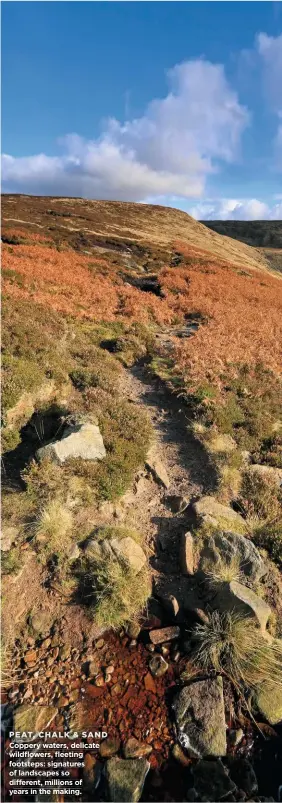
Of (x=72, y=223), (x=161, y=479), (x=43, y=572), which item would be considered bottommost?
(x=43, y=572)

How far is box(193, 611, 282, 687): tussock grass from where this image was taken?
16.7ft

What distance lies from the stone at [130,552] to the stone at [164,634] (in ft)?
2.86

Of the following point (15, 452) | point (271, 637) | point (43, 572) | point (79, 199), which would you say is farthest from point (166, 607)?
point (79, 199)

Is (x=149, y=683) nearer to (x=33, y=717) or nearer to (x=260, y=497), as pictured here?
(x=33, y=717)

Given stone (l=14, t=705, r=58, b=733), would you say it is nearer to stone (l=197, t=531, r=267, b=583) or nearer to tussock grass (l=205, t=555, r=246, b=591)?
tussock grass (l=205, t=555, r=246, b=591)

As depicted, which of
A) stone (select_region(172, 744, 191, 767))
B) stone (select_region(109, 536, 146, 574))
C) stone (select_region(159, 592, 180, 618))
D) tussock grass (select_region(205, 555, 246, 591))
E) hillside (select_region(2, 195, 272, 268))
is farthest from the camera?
hillside (select_region(2, 195, 272, 268))

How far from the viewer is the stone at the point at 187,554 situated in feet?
20.8

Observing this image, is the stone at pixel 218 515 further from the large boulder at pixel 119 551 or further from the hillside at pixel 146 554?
the large boulder at pixel 119 551

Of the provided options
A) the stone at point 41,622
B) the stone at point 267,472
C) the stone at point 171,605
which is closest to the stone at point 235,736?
the stone at point 171,605

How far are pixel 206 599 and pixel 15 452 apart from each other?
4.79 metres

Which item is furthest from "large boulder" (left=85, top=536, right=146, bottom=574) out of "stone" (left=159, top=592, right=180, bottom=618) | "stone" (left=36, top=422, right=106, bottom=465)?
"stone" (left=36, top=422, right=106, bottom=465)

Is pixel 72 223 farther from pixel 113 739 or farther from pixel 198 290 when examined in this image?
pixel 113 739

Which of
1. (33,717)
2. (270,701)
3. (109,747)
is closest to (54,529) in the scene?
(33,717)

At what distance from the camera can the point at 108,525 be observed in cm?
673
